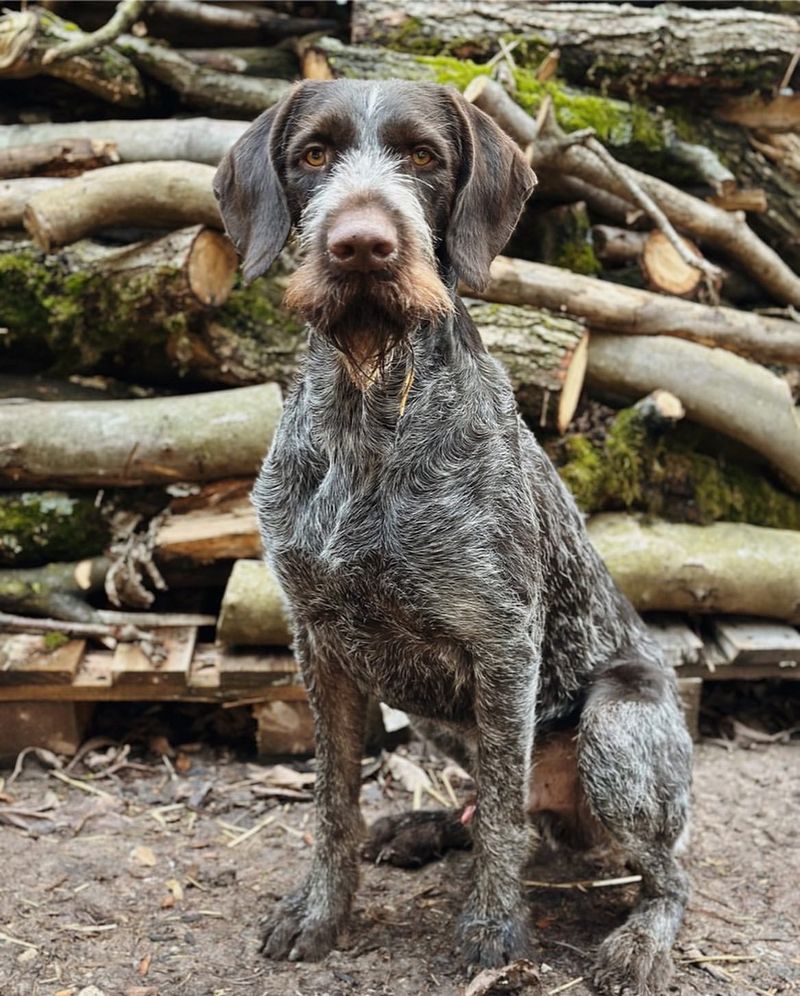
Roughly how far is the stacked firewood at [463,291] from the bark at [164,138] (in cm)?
2

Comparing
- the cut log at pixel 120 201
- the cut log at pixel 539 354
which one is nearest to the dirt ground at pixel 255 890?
the cut log at pixel 539 354

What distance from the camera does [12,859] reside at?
3826 millimetres

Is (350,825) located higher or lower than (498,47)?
lower

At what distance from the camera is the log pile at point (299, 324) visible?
4.67 m

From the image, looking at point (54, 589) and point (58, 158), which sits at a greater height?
point (58, 158)

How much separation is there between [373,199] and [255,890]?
2.52m

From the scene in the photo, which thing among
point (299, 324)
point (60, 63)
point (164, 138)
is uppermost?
point (60, 63)

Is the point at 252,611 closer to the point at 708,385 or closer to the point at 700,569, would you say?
the point at 700,569

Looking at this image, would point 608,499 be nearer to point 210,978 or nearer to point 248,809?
point 248,809

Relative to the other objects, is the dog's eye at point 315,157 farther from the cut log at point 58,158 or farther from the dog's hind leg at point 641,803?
the cut log at point 58,158

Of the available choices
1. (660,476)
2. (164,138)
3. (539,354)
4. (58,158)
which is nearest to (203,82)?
(164,138)

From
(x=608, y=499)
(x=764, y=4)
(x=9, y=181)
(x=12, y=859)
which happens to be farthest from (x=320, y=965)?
(x=764, y=4)

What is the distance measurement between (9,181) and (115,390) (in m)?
1.16

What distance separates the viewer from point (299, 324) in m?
5.07
